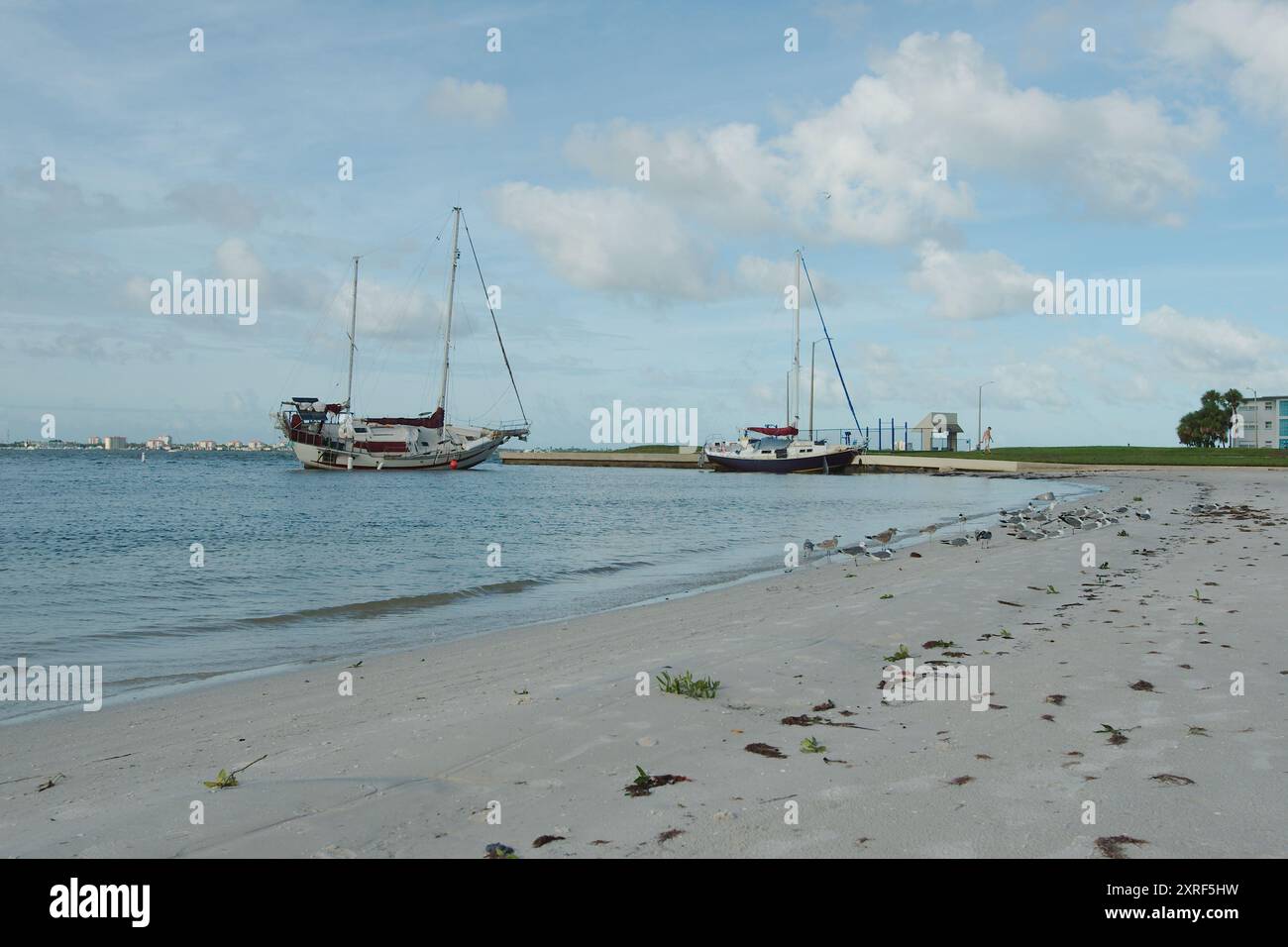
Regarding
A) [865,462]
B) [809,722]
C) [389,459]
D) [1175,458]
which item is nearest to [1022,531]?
[809,722]

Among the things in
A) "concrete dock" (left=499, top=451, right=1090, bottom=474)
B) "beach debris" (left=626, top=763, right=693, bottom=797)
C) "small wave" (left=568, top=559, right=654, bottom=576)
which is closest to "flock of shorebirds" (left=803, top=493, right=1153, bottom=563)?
"small wave" (left=568, top=559, right=654, bottom=576)

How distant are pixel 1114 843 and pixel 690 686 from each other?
151 inches

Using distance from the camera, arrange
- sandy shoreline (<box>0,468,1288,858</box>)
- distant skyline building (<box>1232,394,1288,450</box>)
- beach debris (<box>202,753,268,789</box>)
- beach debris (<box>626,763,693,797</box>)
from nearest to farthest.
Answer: sandy shoreline (<box>0,468,1288,858</box>) < beach debris (<box>626,763,693,797</box>) < beach debris (<box>202,753,268,789</box>) < distant skyline building (<box>1232,394,1288,450</box>)

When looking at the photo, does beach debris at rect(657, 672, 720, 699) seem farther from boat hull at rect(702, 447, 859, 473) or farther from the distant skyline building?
the distant skyline building

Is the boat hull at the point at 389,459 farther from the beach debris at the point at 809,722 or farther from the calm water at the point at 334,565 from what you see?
the beach debris at the point at 809,722

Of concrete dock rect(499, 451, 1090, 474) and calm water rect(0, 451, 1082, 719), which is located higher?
concrete dock rect(499, 451, 1090, 474)

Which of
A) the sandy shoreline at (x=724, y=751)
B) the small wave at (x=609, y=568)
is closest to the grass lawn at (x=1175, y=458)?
the small wave at (x=609, y=568)

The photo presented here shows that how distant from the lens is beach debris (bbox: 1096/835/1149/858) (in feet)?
13.7

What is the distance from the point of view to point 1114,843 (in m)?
4.28

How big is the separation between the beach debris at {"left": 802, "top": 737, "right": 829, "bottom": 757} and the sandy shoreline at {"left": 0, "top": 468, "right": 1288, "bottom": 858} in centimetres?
9

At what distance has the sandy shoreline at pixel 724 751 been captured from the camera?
4.62 m

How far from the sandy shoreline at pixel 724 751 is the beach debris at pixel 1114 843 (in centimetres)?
4

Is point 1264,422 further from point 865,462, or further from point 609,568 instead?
point 609,568

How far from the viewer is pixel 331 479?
82938 millimetres
